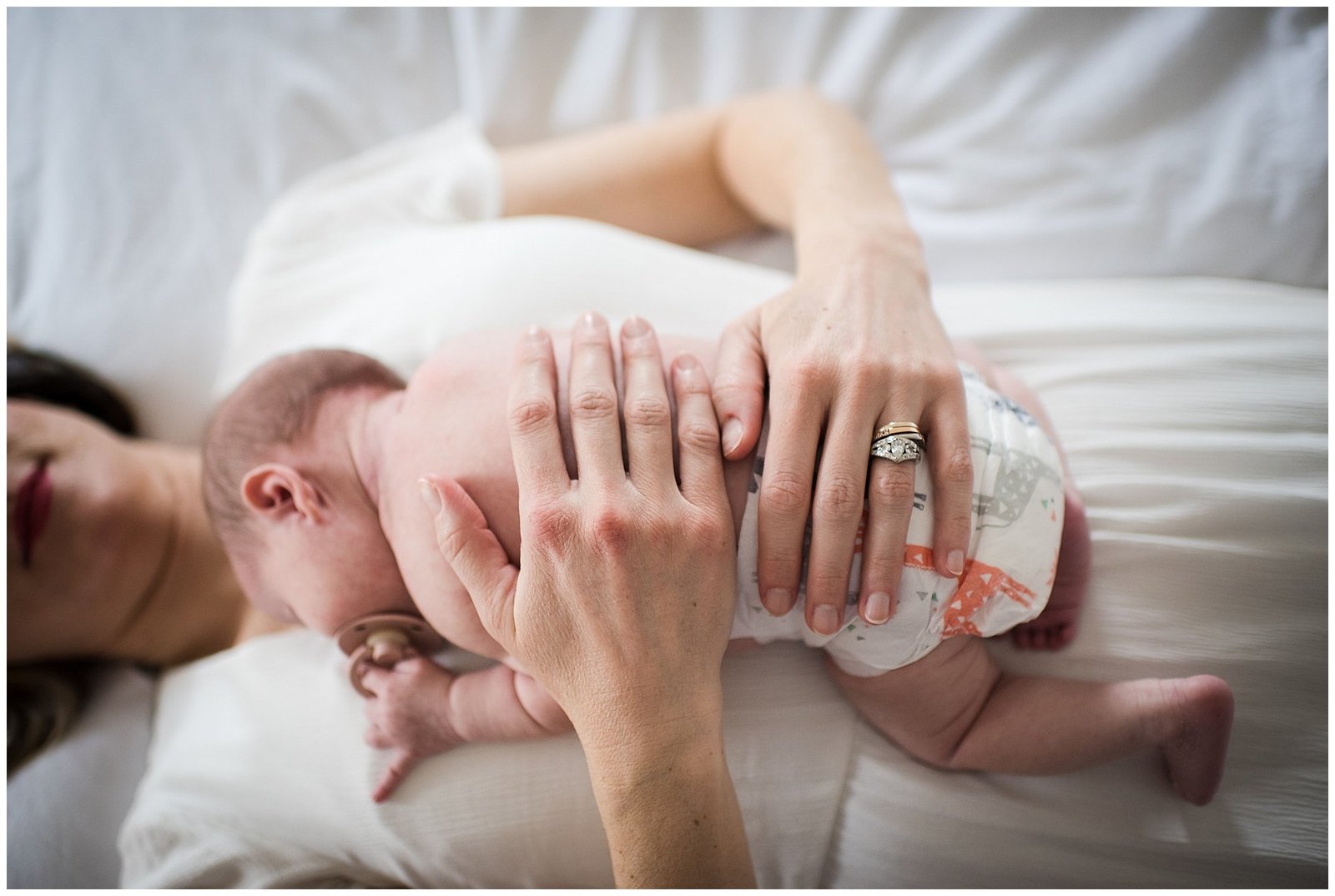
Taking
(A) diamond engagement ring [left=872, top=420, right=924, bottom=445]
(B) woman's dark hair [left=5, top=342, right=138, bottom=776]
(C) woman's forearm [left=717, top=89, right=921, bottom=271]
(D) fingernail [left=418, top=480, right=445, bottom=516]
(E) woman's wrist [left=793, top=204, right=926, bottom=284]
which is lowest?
(B) woman's dark hair [left=5, top=342, right=138, bottom=776]

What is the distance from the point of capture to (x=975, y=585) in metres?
0.73

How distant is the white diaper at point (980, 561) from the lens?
28.3 inches

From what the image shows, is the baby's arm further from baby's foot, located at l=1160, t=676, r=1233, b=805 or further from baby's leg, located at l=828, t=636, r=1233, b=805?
baby's foot, located at l=1160, t=676, r=1233, b=805

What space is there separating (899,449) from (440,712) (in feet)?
1.80

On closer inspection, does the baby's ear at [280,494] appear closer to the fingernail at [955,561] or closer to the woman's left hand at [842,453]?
the woman's left hand at [842,453]

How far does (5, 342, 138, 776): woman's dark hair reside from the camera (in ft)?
3.48

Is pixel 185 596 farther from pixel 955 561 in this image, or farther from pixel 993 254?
pixel 993 254

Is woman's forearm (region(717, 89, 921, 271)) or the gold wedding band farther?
woman's forearm (region(717, 89, 921, 271))

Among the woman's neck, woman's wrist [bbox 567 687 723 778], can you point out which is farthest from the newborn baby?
the woman's neck

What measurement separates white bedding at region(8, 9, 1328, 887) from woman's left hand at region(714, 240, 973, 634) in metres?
0.18

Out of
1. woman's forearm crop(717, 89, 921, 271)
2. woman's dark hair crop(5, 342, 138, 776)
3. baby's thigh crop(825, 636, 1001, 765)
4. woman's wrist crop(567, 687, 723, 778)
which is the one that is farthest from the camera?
woman's dark hair crop(5, 342, 138, 776)

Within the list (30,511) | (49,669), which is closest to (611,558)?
(30,511)

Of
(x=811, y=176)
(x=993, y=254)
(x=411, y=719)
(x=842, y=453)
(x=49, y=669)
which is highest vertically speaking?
(x=811, y=176)

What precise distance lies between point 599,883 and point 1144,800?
0.57 m
